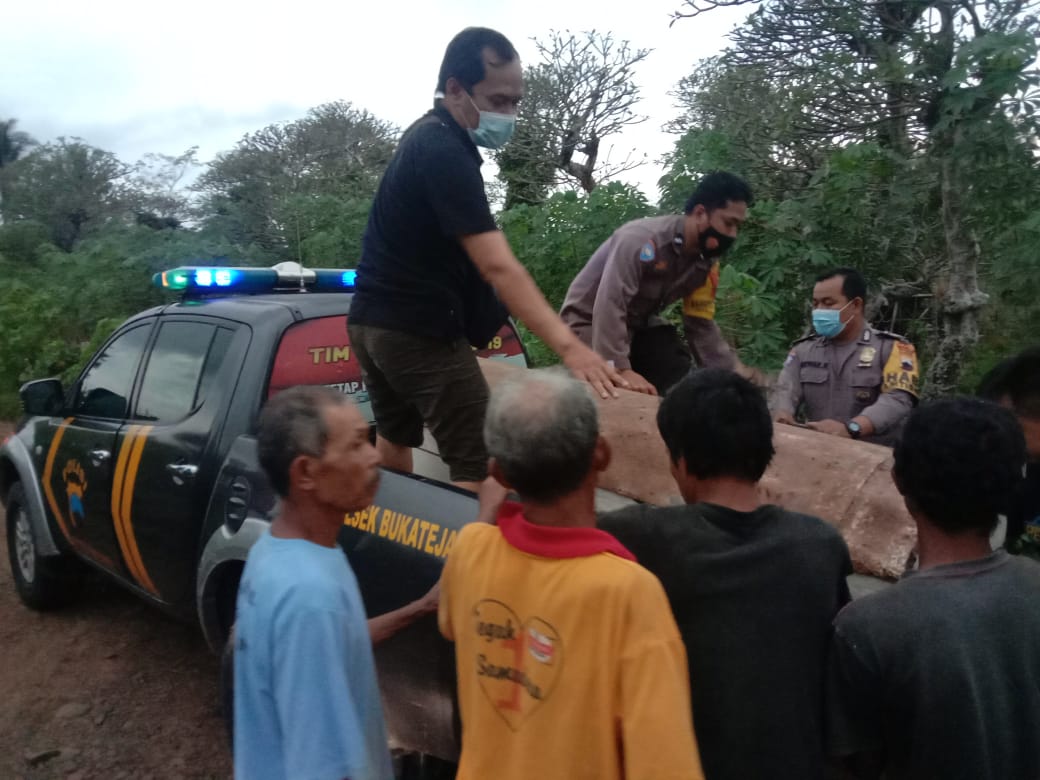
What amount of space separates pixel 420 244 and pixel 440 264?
8 cm

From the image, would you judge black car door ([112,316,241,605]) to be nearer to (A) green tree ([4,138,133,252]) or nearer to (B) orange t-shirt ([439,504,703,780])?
(B) orange t-shirt ([439,504,703,780])

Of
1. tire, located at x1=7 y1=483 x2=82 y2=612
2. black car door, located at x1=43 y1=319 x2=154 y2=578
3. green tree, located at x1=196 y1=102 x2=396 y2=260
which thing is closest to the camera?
black car door, located at x1=43 y1=319 x2=154 y2=578

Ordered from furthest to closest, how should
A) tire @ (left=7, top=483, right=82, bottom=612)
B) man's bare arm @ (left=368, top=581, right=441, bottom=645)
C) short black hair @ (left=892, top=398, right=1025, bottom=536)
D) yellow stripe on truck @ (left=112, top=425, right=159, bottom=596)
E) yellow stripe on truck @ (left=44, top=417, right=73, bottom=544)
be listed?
A: tire @ (left=7, top=483, right=82, bottom=612) → yellow stripe on truck @ (left=44, top=417, right=73, bottom=544) → yellow stripe on truck @ (left=112, top=425, right=159, bottom=596) → man's bare arm @ (left=368, top=581, right=441, bottom=645) → short black hair @ (left=892, top=398, right=1025, bottom=536)

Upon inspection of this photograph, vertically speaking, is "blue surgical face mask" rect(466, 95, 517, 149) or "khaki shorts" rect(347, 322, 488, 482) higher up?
"blue surgical face mask" rect(466, 95, 517, 149)

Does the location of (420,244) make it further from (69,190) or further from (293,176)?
(69,190)

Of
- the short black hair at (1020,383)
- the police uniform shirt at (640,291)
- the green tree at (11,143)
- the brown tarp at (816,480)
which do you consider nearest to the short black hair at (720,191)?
the police uniform shirt at (640,291)

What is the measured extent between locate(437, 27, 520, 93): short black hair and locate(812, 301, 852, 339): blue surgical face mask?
5.96ft

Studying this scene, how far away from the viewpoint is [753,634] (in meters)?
1.50

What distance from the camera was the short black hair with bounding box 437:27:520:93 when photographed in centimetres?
238

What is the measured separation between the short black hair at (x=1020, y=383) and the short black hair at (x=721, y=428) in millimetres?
1064

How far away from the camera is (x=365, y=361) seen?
268 centimetres

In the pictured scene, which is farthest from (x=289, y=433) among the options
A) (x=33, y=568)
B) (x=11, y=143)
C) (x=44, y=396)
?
(x=11, y=143)

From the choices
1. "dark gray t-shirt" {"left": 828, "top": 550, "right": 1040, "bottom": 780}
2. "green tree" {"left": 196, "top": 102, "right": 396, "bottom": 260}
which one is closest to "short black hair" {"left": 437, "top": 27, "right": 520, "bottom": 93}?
"dark gray t-shirt" {"left": 828, "top": 550, "right": 1040, "bottom": 780}

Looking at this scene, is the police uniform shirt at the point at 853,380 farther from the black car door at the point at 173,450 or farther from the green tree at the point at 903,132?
the black car door at the point at 173,450
